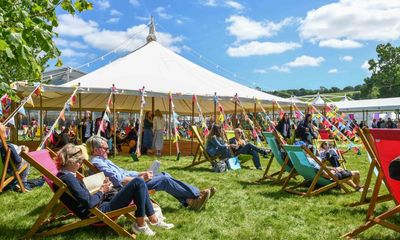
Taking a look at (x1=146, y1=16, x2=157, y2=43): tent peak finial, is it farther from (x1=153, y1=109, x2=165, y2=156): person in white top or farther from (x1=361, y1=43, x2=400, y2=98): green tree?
(x1=361, y1=43, x2=400, y2=98): green tree

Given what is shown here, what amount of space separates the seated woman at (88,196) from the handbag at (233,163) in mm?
4947

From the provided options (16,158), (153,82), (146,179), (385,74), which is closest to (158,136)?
(153,82)

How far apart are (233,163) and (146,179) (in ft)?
16.1

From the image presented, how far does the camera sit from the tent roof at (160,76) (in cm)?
1293

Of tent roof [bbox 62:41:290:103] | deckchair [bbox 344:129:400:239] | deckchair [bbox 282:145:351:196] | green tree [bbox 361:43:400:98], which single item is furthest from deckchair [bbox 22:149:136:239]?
green tree [bbox 361:43:400:98]

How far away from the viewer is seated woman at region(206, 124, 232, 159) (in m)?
8.94

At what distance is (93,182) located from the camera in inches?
159

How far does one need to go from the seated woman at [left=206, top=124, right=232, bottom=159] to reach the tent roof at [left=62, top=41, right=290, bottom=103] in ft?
12.3

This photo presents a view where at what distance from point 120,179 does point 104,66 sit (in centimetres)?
1155

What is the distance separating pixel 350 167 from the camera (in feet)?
32.9

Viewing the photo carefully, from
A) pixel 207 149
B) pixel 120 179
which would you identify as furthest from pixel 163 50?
pixel 120 179

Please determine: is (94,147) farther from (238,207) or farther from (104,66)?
(104,66)

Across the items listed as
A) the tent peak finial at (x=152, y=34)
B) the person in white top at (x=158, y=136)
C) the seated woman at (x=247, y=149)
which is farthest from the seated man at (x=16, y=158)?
the tent peak finial at (x=152, y=34)

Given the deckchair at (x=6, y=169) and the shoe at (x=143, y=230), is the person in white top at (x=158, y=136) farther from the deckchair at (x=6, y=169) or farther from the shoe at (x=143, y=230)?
the shoe at (x=143, y=230)
